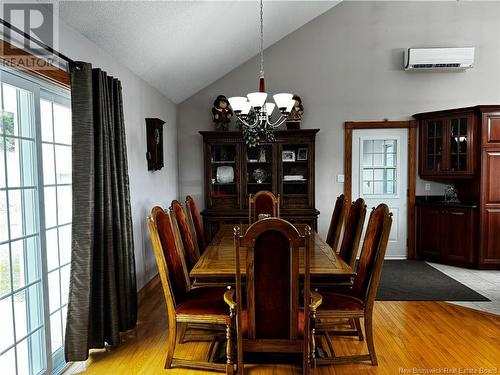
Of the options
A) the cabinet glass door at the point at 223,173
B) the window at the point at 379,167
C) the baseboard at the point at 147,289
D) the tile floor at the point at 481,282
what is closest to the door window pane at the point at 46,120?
the baseboard at the point at 147,289

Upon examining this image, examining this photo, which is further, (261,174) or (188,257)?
(261,174)

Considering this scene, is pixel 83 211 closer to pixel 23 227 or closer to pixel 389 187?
pixel 23 227

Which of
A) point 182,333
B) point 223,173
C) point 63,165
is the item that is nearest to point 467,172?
point 223,173

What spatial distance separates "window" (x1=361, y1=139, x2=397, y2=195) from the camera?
215 inches

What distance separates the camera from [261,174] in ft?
17.3

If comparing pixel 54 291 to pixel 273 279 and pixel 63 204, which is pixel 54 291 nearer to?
pixel 63 204

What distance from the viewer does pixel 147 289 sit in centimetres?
397

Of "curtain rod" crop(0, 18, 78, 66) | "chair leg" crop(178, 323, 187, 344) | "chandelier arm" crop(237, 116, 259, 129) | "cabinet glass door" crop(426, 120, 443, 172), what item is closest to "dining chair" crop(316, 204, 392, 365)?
"chair leg" crop(178, 323, 187, 344)

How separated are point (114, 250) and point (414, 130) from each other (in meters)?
4.61

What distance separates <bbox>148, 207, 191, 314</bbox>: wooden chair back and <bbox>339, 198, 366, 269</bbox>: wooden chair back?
4.28 ft

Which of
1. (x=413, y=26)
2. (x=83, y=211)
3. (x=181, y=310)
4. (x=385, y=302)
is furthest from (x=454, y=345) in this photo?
(x=413, y=26)

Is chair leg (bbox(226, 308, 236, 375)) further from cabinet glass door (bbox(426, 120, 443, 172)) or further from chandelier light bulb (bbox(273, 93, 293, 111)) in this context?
cabinet glass door (bbox(426, 120, 443, 172))

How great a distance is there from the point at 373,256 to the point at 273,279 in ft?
2.74

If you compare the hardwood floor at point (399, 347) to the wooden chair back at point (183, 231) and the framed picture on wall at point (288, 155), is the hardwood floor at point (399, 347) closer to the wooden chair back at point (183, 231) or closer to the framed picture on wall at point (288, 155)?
the wooden chair back at point (183, 231)
